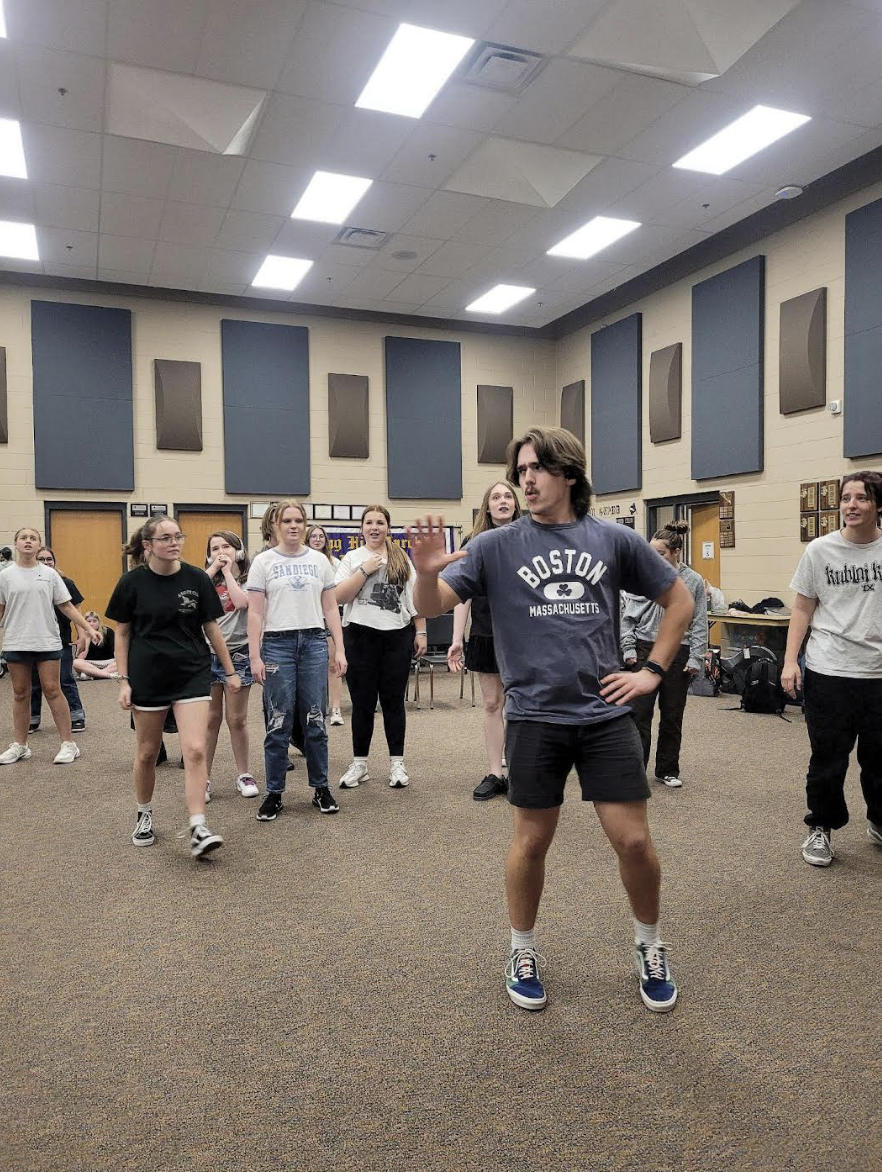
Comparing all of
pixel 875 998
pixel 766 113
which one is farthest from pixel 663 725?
pixel 766 113

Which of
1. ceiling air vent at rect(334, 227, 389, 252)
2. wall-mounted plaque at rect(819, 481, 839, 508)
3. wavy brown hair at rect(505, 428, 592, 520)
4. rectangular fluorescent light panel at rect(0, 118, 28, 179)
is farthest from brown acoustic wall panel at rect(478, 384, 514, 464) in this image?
wavy brown hair at rect(505, 428, 592, 520)

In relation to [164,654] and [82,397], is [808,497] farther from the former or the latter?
[82,397]

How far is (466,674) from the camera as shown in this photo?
998 centimetres

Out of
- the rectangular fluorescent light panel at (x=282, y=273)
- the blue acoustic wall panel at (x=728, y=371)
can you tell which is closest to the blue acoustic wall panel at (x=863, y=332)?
the blue acoustic wall panel at (x=728, y=371)

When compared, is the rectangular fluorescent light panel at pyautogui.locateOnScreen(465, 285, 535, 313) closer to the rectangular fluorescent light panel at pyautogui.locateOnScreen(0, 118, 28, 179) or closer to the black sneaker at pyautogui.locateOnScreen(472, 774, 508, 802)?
the rectangular fluorescent light panel at pyautogui.locateOnScreen(0, 118, 28, 179)

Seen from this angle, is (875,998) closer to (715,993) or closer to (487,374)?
(715,993)

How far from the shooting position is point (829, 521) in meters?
7.82

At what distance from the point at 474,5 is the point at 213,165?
120 inches

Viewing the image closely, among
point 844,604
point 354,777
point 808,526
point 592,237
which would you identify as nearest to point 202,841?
point 354,777

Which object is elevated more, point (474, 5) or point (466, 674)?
point (474, 5)

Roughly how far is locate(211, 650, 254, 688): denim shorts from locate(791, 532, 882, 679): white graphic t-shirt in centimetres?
284

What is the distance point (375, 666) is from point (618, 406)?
301 inches

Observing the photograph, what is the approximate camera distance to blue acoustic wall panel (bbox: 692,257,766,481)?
8.62 metres

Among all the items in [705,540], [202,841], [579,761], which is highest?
[705,540]
